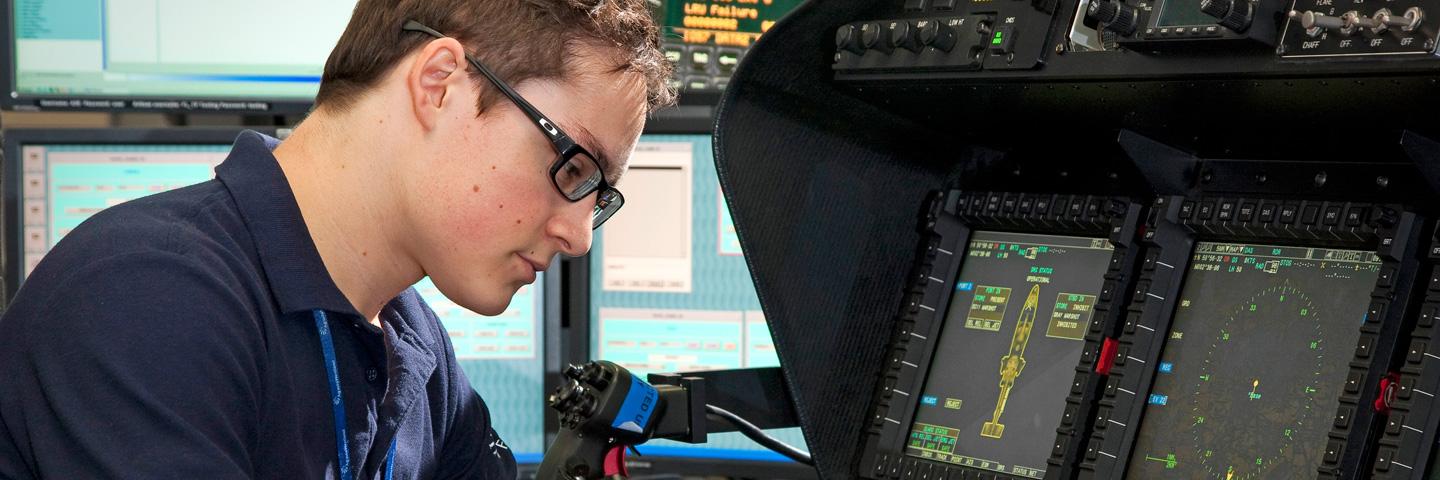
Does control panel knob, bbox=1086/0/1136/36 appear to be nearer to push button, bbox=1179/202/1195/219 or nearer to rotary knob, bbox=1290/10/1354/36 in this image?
rotary knob, bbox=1290/10/1354/36

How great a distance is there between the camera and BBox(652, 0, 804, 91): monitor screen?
1828mm

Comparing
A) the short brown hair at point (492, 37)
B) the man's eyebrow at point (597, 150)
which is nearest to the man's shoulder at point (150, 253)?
the short brown hair at point (492, 37)

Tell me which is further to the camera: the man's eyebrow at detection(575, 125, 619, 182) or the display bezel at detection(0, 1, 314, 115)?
the display bezel at detection(0, 1, 314, 115)

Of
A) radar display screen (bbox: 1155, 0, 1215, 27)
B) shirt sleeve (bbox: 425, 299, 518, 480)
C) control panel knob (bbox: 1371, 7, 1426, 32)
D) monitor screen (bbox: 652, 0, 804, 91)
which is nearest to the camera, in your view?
control panel knob (bbox: 1371, 7, 1426, 32)

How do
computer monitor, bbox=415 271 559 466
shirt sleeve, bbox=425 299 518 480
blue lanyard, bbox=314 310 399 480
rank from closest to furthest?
blue lanyard, bbox=314 310 399 480 < shirt sleeve, bbox=425 299 518 480 < computer monitor, bbox=415 271 559 466

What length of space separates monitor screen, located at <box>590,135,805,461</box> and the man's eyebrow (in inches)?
30.5

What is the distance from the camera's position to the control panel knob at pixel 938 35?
1.13 meters

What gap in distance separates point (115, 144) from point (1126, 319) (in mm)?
1340

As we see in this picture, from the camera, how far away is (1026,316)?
1268 mm

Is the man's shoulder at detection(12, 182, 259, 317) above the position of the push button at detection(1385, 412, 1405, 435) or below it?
below

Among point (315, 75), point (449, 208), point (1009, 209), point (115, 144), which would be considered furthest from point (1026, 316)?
point (115, 144)

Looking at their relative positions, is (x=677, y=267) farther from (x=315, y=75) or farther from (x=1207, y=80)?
(x=1207, y=80)

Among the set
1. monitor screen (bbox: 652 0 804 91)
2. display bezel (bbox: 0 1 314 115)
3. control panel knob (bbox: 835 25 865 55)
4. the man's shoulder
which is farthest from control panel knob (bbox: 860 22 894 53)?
display bezel (bbox: 0 1 314 115)

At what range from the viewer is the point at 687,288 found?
6.18ft
